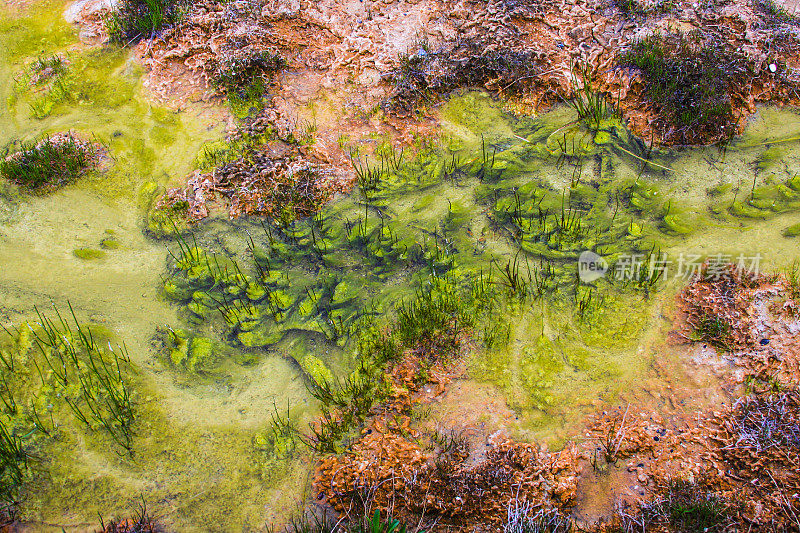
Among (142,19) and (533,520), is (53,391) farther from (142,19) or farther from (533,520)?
(142,19)

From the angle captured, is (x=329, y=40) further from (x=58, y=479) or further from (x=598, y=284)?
(x=58, y=479)

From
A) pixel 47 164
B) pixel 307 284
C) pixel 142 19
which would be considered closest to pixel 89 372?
pixel 307 284

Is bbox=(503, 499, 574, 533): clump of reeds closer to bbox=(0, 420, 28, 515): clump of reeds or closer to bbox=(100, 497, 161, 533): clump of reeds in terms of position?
bbox=(100, 497, 161, 533): clump of reeds

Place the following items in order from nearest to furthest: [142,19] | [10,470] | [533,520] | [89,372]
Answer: [533,520] < [10,470] < [89,372] < [142,19]

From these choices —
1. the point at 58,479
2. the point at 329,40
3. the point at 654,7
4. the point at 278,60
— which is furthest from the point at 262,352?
the point at 654,7

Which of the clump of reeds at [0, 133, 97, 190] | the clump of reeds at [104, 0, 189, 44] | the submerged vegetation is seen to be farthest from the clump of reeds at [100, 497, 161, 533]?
the clump of reeds at [104, 0, 189, 44]

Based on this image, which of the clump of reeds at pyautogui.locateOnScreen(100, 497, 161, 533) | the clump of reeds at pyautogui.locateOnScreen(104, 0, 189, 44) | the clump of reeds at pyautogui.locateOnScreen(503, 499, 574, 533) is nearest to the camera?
the clump of reeds at pyautogui.locateOnScreen(503, 499, 574, 533)
